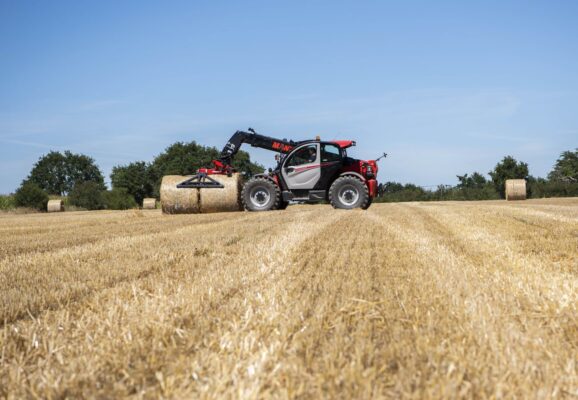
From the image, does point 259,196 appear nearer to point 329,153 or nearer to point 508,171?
point 329,153

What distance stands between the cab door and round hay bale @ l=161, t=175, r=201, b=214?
2.96 meters

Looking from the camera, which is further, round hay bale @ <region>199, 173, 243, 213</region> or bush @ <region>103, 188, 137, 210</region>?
bush @ <region>103, 188, 137, 210</region>

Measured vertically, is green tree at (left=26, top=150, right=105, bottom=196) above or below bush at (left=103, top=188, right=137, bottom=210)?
above

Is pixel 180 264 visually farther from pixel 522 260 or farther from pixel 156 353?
pixel 522 260

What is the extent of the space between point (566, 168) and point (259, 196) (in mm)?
68996

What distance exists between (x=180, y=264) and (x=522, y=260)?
9.52 ft

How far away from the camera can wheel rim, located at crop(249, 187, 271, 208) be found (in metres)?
15.9

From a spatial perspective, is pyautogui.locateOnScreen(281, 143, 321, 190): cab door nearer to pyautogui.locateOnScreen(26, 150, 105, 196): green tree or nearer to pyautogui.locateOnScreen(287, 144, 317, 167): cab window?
pyautogui.locateOnScreen(287, 144, 317, 167): cab window

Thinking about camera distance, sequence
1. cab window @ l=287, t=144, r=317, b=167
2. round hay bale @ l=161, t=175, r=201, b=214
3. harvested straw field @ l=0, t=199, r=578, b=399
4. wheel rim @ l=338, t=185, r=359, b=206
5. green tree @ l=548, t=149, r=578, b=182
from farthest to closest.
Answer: green tree @ l=548, t=149, r=578, b=182 < round hay bale @ l=161, t=175, r=201, b=214 < cab window @ l=287, t=144, r=317, b=167 < wheel rim @ l=338, t=185, r=359, b=206 < harvested straw field @ l=0, t=199, r=578, b=399

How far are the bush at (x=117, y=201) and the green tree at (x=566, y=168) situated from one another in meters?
57.2

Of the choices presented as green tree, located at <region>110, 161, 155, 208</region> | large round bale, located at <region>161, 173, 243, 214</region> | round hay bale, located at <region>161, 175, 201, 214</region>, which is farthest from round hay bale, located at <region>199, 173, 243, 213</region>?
green tree, located at <region>110, 161, 155, 208</region>

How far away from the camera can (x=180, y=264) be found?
4266 mm

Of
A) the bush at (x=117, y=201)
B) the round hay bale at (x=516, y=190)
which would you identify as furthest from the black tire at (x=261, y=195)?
the bush at (x=117, y=201)

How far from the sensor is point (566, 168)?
71.8 meters
